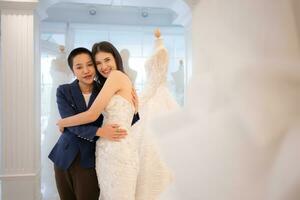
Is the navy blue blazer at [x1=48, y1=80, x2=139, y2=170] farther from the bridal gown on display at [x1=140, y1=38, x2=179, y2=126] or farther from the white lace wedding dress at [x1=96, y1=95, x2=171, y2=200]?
the bridal gown on display at [x1=140, y1=38, x2=179, y2=126]

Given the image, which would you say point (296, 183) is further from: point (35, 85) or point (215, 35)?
point (35, 85)

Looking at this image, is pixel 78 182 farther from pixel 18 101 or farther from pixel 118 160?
pixel 18 101

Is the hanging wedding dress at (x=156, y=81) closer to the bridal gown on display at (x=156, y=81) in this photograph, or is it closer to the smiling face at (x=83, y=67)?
the bridal gown on display at (x=156, y=81)

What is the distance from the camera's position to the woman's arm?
845mm

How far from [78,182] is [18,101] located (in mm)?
580

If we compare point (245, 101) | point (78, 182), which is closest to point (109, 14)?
point (78, 182)

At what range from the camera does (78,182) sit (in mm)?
927

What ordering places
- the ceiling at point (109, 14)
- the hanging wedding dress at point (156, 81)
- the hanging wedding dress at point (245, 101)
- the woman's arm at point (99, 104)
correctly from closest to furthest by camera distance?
the hanging wedding dress at point (245, 101)
the woman's arm at point (99, 104)
the hanging wedding dress at point (156, 81)
the ceiling at point (109, 14)

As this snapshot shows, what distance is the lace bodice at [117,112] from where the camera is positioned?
90cm

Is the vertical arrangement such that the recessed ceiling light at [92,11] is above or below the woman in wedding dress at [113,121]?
above

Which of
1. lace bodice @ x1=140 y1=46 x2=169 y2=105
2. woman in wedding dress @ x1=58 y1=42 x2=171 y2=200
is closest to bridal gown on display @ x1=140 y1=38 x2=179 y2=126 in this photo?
lace bodice @ x1=140 y1=46 x2=169 y2=105

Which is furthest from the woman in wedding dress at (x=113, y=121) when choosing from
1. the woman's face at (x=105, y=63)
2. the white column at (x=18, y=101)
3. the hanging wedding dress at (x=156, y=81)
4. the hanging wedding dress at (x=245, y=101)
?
the hanging wedding dress at (x=245, y=101)

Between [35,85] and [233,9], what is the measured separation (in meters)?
1.30

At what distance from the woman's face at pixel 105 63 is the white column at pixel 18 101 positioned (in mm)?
497
